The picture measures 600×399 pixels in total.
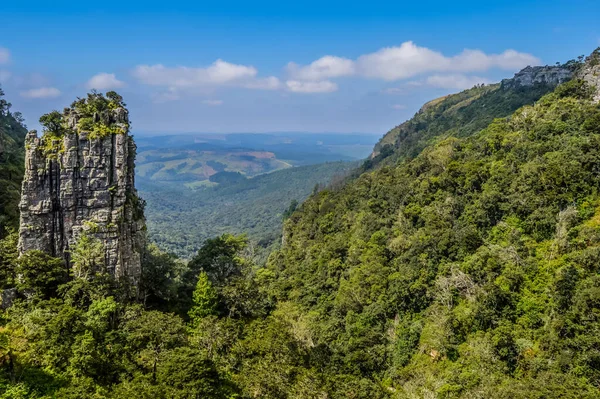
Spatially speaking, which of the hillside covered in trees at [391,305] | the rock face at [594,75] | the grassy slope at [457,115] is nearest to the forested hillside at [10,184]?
the hillside covered in trees at [391,305]

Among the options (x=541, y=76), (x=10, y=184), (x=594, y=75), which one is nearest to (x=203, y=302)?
(x=10, y=184)

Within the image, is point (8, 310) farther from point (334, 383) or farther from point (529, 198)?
point (529, 198)

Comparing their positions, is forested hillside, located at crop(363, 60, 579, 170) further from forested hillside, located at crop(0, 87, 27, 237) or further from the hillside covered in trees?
forested hillside, located at crop(0, 87, 27, 237)

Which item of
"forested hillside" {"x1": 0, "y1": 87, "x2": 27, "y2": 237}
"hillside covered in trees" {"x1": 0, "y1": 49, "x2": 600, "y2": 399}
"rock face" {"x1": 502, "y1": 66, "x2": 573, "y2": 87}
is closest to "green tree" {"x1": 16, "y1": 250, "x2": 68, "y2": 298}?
"hillside covered in trees" {"x1": 0, "y1": 49, "x2": 600, "y2": 399}

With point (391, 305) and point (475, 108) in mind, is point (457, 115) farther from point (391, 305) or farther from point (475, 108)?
point (391, 305)

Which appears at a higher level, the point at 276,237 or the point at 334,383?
the point at 334,383

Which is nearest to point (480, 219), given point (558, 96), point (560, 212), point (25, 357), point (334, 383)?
point (560, 212)
